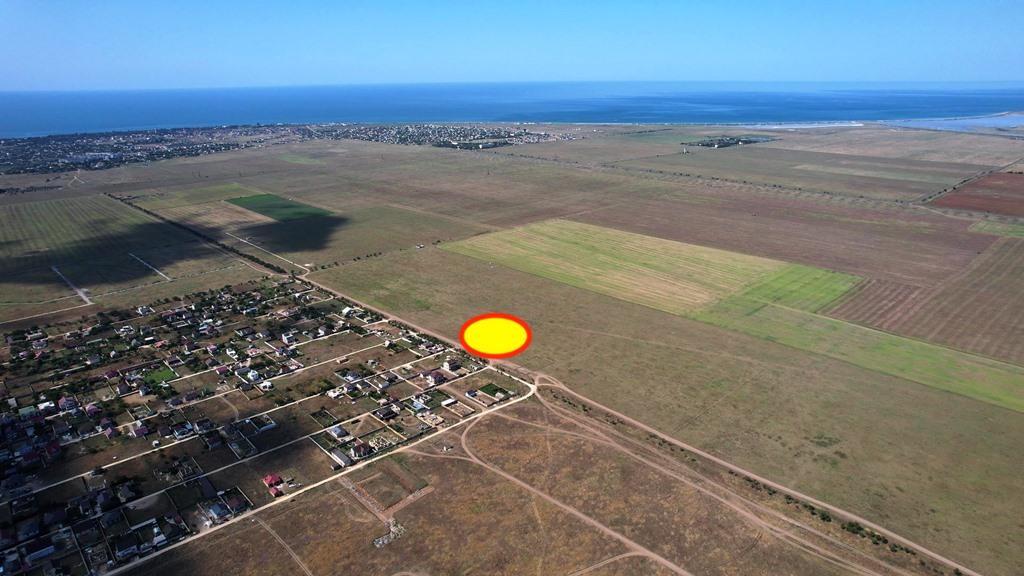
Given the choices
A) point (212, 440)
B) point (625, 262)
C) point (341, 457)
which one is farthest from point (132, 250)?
point (625, 262)

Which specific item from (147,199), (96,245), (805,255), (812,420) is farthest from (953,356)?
(147,199)

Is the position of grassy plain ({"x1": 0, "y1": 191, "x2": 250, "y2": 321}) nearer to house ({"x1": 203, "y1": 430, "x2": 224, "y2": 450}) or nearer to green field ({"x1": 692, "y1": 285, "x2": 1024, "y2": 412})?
house ({"x1": 203, "y1": 430, "x2": 224, "y2": 450})

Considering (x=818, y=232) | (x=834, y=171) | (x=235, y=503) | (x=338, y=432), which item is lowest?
(x=235, y=503)

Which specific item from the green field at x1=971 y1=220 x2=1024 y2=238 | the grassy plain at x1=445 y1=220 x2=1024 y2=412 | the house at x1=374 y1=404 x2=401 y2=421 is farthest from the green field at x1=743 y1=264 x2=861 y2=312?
the house at x1=374 y1=404 x2=401 y2=421

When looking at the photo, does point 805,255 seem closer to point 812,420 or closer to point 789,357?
point 789,357

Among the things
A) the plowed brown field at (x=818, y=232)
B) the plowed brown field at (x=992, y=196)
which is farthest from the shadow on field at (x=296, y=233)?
the plowed brown field at (x=992, y=196)

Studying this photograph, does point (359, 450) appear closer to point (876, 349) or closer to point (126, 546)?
point (126, 546)
